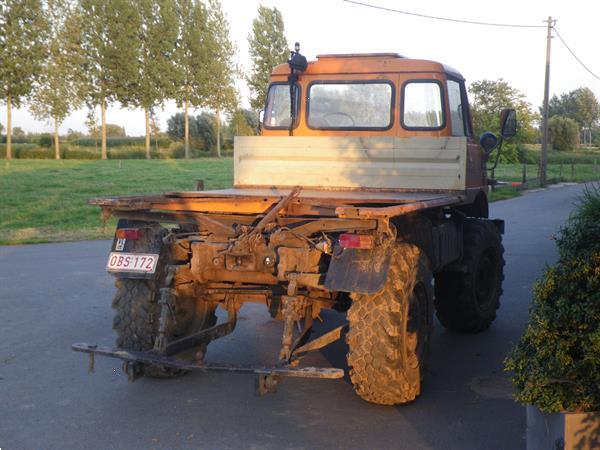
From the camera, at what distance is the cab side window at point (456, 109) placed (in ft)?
26.8

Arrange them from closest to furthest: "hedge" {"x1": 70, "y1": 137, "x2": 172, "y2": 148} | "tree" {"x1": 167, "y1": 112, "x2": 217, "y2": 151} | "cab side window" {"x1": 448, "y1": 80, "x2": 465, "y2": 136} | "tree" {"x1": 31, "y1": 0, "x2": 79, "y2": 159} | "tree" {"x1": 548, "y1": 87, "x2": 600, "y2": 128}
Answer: "cab side window" {"x1": 448, "y1": 80, "x2": 465, "y2": 136}, "tree" {"x1": 31, "y1": 0, "x2": 79, "y2": 159}, "hedge" {"x1": 70, "y1": 137, "x2": 172, "y2": 148}, "tree" {"x1": 167, "y1": 112, "x2": 217, "y2": 151}, "tree" {"x1": 548, "y1": 87, "x2": 600, "y2": 128}

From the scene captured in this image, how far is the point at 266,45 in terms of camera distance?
52.1 meters

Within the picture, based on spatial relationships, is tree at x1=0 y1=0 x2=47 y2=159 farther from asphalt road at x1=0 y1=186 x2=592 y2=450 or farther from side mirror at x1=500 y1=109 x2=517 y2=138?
side mirror at x1=500 y1=109 x2=517 y2=138

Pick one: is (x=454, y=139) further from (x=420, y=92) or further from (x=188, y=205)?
(x=188, y=205)

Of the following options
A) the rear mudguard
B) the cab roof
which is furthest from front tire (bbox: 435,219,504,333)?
the rear mudguard

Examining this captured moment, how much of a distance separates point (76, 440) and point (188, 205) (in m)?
A: 1.99

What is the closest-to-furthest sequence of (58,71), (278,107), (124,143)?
1. (278,107)
2. (58,71)
3. (124,143)

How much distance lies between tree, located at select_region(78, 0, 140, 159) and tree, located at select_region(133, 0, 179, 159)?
3.27ft

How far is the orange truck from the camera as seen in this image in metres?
5.55

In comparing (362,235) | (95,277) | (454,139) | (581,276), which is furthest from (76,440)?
(95,277)

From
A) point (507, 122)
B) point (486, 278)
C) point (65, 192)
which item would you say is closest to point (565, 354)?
point (486, 278)

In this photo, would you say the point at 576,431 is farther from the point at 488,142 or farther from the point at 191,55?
the point at 191,55

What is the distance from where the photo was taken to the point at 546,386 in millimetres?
4176

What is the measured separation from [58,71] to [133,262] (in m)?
43.7
